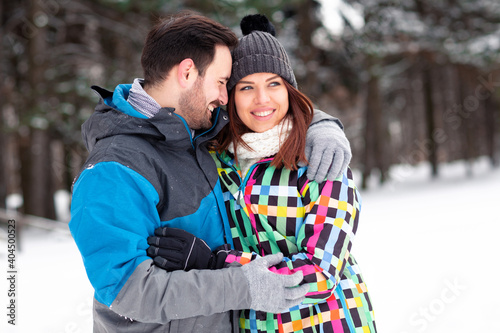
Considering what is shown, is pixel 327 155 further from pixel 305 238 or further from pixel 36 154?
pixel 36 154

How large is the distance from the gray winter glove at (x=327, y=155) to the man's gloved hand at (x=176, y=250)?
0.64 metres

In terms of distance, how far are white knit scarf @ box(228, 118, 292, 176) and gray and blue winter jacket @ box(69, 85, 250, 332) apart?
310mm

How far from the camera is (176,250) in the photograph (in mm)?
1669

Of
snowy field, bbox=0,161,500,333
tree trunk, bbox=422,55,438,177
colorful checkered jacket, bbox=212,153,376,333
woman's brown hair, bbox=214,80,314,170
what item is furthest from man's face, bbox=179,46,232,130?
tree trunk, bbox=422,55,438,177

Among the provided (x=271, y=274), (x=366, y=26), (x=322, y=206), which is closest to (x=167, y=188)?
(x=271, y=274)

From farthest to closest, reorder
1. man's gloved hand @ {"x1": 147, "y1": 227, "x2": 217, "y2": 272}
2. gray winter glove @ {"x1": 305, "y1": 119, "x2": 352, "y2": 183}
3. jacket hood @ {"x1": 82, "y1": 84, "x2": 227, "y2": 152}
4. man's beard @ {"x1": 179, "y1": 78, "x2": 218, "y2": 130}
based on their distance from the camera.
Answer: man's beard @ {"x1": 179, "y1": 78, "x2": 218, "y2": 130} < gray winter glove @ {"x1": 305, "y1": 119, "x2": 352, "y2": 183} < jacket hood @ {"x1": 82, "y1": 84, "x2": 227, "y2": 152} < man's gloved hand @ {"x1": 147, "y1": 227, "x2": 217, "y2": 272}

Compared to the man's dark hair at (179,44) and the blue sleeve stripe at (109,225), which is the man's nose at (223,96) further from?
the blue sleeve stripe at (109,225)

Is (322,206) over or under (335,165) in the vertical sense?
under

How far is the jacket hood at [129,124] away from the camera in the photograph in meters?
1.79

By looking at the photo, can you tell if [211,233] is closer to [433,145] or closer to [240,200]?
[240,200]

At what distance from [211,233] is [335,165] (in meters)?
0.69

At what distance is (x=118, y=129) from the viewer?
177 centimetres

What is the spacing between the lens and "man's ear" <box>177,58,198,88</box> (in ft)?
6.52

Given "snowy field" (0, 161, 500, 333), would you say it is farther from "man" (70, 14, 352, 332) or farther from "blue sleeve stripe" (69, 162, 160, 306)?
"blue sleeve stripe" (69, 162, 160, 306)
